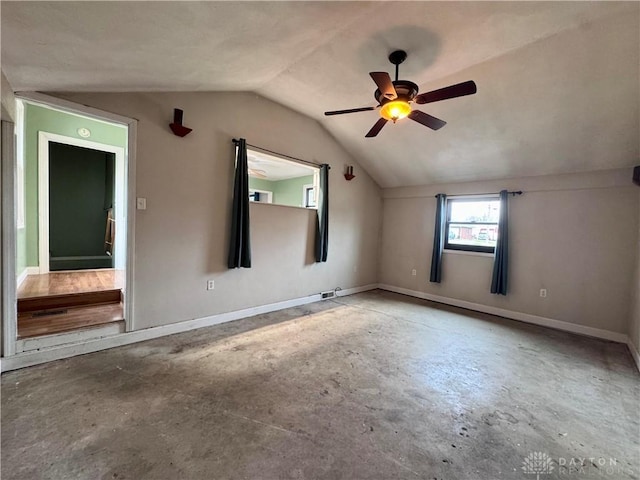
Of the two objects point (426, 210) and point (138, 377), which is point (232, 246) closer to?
point (138, 377)

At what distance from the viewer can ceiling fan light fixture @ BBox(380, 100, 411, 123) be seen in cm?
236

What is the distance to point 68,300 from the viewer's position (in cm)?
321

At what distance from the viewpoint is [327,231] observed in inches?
189

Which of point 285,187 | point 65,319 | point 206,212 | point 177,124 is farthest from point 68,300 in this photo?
point 285,187

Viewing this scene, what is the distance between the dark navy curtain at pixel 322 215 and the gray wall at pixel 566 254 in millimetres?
2132

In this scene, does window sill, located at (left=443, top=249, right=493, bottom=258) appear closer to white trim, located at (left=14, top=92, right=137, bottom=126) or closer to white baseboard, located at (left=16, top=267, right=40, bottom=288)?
white trim, located at (left=14, top=92, right=137, bottom=126)

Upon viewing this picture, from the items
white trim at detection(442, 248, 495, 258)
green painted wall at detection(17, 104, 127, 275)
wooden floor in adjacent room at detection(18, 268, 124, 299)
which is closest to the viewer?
wooden floor in adjacent room at detection(18, 268, 124, 299)

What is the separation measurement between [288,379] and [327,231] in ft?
9.21

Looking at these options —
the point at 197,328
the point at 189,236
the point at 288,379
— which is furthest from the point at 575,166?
the point at 197,328

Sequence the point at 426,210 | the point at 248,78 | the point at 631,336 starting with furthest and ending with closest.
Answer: the point at 426,210 → the point at 631,336 → the point at 248,78

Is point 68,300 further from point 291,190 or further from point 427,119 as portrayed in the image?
point 291,190

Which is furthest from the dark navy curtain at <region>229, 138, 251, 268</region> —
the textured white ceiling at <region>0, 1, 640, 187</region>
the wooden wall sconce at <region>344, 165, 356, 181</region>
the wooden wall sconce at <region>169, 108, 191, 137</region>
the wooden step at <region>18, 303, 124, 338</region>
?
the wooden wall sconce at <region>344, 165, 356, 181</region>

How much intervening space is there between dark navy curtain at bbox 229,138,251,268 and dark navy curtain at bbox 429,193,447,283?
134 inches

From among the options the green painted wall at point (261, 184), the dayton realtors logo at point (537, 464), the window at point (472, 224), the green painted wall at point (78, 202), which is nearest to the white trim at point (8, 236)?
the green painted wall at point (78, 202)
